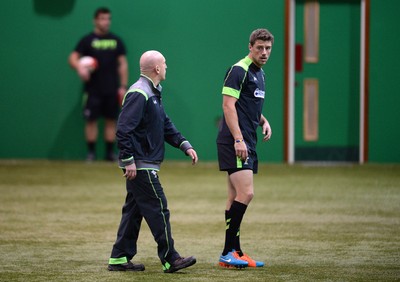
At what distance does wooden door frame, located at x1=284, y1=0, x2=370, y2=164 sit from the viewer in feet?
41.9

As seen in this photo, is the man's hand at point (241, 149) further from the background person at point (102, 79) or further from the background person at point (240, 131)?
the background person at point (102, 79)

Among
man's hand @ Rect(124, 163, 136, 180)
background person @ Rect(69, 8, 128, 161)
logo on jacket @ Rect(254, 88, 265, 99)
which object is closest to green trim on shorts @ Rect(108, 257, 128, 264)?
man's hand @ Rect(124, 163, 136, 180)

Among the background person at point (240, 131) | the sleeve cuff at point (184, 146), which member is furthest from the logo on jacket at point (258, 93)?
the sleeve cuff at point (184, 146)

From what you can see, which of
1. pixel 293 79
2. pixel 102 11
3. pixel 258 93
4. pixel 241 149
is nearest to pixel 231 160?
pixel 241 149

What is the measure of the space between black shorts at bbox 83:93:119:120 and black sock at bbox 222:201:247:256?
6.84 meters

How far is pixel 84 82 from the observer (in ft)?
42.5

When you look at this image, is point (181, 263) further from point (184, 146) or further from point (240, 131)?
point (240, 131)

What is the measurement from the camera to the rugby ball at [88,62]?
12.5 meters

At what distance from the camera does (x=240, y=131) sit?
5969 millimetres

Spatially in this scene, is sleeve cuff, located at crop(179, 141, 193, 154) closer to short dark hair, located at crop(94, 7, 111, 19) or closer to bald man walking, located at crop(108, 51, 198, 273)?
bald man walking, located at crop(108, 51, 198, 273)

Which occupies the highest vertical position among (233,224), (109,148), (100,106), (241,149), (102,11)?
(102,11)

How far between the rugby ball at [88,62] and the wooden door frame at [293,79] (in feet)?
8.97

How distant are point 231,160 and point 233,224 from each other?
43 centimetres

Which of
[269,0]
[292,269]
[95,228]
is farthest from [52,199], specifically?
[269,0]
